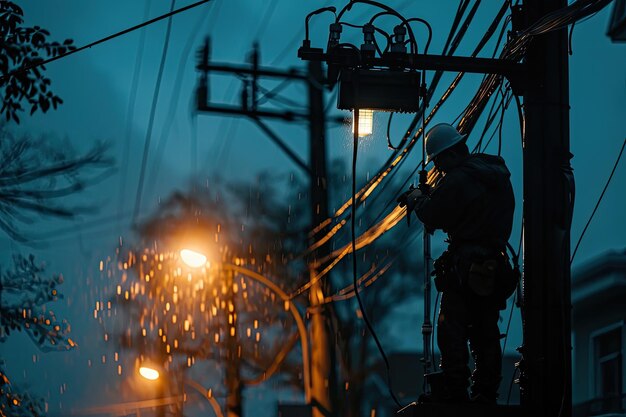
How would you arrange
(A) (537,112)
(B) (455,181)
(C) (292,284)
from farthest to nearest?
(C) (292,284)
(A) (537,112)
(B) (455,181)

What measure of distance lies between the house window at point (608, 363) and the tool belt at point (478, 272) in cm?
1282

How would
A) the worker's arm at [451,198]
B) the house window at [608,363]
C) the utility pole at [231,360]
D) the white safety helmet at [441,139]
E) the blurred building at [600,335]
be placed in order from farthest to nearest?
the utility pole at [231,360], the house window at [608,363], the blurred building at [600,335], the white safety helmet at [441,139], the worker's arm at [451,198]

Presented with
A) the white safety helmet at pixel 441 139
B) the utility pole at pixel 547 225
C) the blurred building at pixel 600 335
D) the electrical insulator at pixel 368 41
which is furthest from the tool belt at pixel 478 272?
the blurred building at pixel 600 335

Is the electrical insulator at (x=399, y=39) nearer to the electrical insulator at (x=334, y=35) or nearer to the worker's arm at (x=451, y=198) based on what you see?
the electrical insulator at (x=334, y=35)

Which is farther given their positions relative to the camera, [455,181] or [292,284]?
[292,284]

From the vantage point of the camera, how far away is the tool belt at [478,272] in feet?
26.5

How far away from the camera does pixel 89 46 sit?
38.0 feet

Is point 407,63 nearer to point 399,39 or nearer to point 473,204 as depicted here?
point 399,39

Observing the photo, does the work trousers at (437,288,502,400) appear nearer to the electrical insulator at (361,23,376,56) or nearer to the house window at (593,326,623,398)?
the electrical insulator at (361,23,376,56)

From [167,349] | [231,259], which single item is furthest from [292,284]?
[167,349]

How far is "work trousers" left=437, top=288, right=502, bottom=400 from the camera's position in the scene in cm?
815

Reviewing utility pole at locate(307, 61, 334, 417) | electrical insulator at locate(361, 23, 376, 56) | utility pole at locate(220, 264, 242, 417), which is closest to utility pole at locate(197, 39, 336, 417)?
utility pole at locate(307, 61, 334, 417)

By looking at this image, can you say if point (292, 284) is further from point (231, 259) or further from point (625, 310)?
point (625, 310)

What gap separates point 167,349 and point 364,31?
23.3 m
